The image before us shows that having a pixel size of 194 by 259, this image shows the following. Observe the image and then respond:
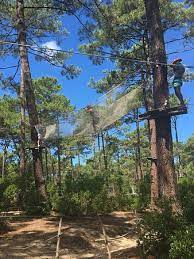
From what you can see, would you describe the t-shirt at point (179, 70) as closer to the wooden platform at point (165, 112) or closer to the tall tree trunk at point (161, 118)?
the tall tree trunk at point (161, 118)

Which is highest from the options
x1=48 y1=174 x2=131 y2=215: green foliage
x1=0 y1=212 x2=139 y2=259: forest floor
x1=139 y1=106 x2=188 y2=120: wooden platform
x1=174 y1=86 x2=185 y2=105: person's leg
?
x1=174 y1=86 x2=185 y2=105: person's leg

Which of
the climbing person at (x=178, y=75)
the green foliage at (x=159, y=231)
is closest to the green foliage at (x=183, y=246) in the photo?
the green foliage at (x=159, y=231)

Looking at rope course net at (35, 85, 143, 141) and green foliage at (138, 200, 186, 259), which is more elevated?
rope course net at (35, 85, 143, 141)

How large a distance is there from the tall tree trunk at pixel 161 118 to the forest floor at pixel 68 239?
966mm

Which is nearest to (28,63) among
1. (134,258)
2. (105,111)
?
(105,111)

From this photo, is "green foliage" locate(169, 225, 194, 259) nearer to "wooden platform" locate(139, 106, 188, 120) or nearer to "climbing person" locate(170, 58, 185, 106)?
"wooden platform" locate(139, 106, 188, 120)

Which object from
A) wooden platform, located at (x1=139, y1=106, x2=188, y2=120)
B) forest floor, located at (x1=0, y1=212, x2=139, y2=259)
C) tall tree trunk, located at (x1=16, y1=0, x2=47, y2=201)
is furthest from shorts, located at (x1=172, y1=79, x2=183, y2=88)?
tall tree trunk, located at (x1=16, y1=0, x2=47, y2=201)

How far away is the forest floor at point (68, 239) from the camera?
805 centimetres

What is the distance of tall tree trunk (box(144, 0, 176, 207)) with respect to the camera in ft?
25.8

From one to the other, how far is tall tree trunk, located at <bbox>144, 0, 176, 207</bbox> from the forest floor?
966mm

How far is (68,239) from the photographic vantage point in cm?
898

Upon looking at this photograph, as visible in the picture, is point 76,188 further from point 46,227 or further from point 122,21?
point 122,21

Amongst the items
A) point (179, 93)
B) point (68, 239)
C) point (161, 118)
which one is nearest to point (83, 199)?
point (68, 239)

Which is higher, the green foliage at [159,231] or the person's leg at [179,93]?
the person's leg at [179,93]
